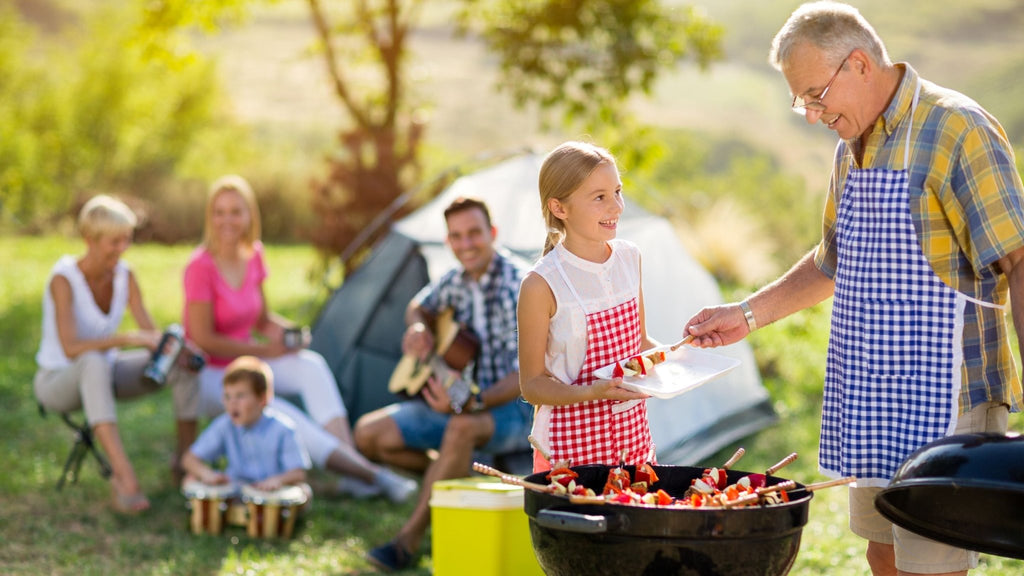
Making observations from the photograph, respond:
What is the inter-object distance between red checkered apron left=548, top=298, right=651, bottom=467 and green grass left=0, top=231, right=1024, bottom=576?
58.5 inches

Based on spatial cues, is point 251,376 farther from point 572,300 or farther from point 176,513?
point 572,300

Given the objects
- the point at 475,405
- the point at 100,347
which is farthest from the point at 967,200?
the point at 100,347

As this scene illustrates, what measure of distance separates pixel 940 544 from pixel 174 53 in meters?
9.34

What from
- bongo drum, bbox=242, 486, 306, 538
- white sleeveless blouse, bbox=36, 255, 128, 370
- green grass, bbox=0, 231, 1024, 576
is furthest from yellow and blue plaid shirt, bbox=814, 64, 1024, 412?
white sleeveless blouse, bbox=36, 255, 128, 370

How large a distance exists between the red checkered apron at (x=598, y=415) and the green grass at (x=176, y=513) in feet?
4.87

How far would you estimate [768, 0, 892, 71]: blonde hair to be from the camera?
258cm

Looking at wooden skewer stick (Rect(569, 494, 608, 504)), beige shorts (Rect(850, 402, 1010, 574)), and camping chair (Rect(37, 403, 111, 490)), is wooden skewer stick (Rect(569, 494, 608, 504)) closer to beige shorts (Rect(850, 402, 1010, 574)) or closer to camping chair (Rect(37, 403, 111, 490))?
beige shorts (Rect(850, 402, 1010, 574))

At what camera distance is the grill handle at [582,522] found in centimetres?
221

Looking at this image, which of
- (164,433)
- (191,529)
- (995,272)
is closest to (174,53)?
(164,433)

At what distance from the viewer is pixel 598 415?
298cm

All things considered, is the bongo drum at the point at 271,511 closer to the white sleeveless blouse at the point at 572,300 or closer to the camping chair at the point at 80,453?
the camping chair at the point at 80,453

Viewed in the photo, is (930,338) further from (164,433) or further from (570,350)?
(164,433)

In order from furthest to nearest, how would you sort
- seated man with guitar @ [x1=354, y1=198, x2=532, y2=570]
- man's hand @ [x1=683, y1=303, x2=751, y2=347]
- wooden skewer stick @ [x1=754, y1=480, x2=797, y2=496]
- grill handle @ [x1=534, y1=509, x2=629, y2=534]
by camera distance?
seated man with guitar @ [x1=354, y1=198, x2=532, y2=570] < man's hand @ [x1=683, y1=303, x2=751, y2=347] < wooden skewer stick @ [x1=754, y1=480, x2=797, y2=496] < grill handle @ [x1=534, y1=509, x2=629, y2=534]

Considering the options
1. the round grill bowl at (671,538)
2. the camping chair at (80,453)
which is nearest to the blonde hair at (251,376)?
the camping chair at (80,453)
